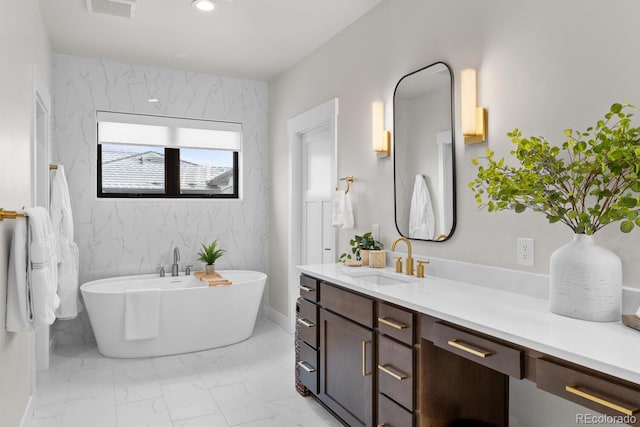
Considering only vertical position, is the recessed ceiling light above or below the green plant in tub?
above

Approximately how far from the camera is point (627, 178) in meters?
1.54

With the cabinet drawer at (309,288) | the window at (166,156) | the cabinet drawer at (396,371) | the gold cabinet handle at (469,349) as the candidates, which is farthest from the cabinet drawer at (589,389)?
the window at (166,156)

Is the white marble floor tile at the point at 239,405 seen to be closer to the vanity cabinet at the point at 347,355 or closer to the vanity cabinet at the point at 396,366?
the vanity cabinet at the point at 347,355

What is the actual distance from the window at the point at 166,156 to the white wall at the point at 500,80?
1.80 meters

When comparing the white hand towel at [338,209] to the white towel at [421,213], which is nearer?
the white towel at [421,213]

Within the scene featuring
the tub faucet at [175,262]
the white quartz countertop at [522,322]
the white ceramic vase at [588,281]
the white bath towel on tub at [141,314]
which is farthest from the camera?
the tub faucet at [175,262]

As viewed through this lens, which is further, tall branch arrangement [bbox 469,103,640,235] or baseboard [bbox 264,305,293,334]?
baseboard [bbox 264,305,293,334]

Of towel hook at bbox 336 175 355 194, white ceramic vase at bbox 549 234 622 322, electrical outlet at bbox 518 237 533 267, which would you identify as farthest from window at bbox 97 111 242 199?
white ceramic vase at bbox 549 234 622 322

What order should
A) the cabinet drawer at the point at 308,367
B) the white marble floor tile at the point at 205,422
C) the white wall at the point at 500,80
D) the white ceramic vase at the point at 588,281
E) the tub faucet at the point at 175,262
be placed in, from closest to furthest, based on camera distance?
1. the white ceramic vase at the point at 588,281
2. the white wall at the point at 500,80
3. the white marble floor tile at the point at 205,422
4. the cabinet drawer at the point at 308,367
5. the tub faucet at the point at 175,262

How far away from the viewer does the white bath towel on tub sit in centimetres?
359

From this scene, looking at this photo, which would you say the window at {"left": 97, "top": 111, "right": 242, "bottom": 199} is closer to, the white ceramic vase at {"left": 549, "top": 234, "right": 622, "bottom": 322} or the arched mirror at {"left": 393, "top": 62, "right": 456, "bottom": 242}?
the arched mirror at {"left": 393, "top": 62, "right": 456, "bottom": 242}

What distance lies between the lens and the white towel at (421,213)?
8.63 feet

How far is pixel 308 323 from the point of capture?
112 inches

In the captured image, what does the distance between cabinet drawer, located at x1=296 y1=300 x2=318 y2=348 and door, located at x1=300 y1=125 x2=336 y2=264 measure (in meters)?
0.84
